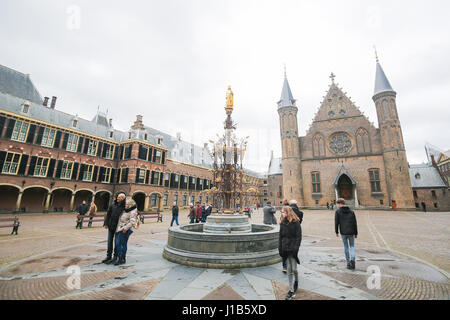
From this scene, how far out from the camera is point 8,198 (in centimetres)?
2230

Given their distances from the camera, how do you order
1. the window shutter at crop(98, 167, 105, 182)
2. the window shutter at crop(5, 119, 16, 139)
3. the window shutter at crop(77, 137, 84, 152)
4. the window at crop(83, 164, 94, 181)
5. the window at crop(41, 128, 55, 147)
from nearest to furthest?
the window shutter at crop(5, 119, 16, 139) → the window at crop(41, 128, 55, 147) → the window shutter at crop(77, 137, 84, 152) → the window at crop(83, 164, 94, 181) → the window shutter at crop(98, 167, 105, 182)

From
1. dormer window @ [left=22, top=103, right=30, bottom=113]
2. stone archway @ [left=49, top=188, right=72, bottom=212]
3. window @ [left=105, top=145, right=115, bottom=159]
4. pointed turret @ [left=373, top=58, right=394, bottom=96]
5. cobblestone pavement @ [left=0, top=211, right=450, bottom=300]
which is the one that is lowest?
cobblestone pavement @ [left=0, top=211, right=450, bottom=300]

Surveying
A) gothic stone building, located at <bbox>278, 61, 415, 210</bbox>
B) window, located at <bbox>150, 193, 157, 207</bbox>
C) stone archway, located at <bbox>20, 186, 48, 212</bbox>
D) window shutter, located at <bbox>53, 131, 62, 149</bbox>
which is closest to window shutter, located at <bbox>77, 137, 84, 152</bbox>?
window shutter, located at <bbox>53, 131, 62, 149</bbox>

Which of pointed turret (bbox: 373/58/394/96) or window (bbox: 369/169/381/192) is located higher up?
pointed turret (bbox: 373/58/394/96)

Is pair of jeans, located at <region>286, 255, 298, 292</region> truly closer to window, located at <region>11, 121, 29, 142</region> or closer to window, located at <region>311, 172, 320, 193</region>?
window, located at <region>11, 121, 29, 142</region>

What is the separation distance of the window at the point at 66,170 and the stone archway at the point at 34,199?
2.38 m

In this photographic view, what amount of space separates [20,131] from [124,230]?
25377mm

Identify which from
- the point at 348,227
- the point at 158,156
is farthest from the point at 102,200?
the point at 348,227

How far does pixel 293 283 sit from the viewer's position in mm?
3871

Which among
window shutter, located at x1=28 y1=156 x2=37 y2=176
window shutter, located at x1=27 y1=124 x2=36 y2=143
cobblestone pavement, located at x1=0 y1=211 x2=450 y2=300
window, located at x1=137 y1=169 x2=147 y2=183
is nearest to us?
cobblestone pavement, located at x1=0 y1=211 x2=450 y2=300

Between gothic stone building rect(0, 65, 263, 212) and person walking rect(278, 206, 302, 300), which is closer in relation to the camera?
person walking rect(278, 206, 302, 300)

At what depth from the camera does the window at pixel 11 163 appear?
21.0 metres

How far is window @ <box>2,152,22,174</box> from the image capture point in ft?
69.1

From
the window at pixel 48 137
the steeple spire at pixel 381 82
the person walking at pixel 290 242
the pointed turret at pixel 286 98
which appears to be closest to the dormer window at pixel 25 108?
the window at pixel 48 137
